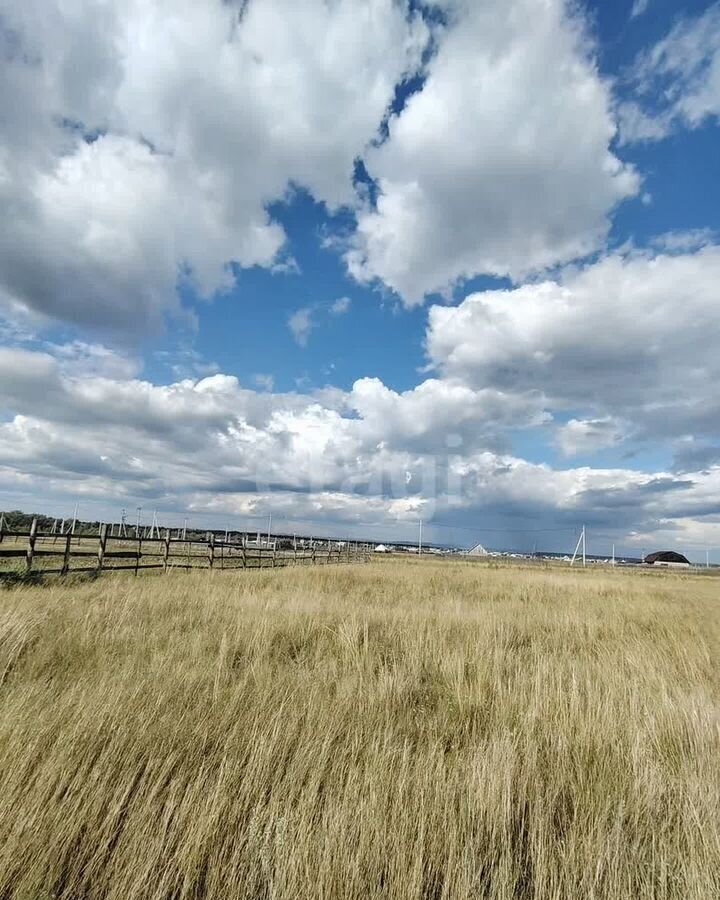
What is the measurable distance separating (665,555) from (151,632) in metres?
172

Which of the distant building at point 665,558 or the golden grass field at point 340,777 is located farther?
the distant building at point 665,558

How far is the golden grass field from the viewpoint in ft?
6.98

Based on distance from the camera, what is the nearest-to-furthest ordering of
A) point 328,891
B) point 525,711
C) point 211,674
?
point 328,891, point 525,711, point 211,674

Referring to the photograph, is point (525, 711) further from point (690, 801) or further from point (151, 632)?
point (151, 632)

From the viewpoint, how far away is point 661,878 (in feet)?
7.13

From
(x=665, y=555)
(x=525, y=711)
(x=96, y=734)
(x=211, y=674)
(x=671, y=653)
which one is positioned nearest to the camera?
(x=96, y=734)

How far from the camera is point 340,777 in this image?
2793 millimetres

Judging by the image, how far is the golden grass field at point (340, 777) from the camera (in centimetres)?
213

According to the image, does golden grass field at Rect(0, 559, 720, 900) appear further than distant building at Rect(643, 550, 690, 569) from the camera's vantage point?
No

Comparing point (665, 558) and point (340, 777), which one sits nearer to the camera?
point (340, 777)

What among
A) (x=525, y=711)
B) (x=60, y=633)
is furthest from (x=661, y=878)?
(x=60, y=633)

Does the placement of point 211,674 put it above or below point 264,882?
above

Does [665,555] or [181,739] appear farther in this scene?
[665,555]

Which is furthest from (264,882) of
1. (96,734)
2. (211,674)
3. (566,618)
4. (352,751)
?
(566,618)
